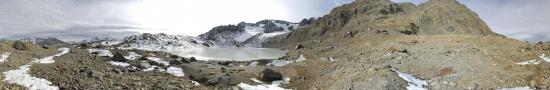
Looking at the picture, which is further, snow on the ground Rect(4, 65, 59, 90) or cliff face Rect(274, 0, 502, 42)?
cliff face Rect(274, 0, 502, 42)

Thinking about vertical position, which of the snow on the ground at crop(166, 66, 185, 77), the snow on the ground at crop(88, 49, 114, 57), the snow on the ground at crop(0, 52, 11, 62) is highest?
the snow on the ground at crop(0, 52, 11, 62)

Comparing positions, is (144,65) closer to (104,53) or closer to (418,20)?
(104,53)

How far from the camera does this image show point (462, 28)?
5645 inches

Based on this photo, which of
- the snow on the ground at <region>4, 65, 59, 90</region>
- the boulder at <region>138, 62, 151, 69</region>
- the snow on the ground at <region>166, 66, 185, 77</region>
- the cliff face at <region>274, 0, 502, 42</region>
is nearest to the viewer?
the snow on the ground at <region>4, 65, 59, 90</region>

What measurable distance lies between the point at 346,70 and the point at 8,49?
79.9 feet

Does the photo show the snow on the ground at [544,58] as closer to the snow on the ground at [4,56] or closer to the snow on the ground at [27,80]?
the snow on the ground at [27,80]

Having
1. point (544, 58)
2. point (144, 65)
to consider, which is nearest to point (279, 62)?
point (144, 65)

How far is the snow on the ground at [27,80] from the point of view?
32.5 meters

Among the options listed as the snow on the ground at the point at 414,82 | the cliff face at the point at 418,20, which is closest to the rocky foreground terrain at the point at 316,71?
the snow on the ground at the point at 414,82

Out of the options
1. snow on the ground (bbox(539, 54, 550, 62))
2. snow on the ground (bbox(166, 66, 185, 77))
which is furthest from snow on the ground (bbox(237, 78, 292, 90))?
snow on the ground (bbox(539, 54, 550, 62))

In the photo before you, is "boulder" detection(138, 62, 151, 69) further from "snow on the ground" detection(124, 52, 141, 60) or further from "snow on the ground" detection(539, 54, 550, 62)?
"snow on the ground" detection(539, 54, 550, 62)

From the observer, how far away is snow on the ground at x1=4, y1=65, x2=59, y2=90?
1278 inches

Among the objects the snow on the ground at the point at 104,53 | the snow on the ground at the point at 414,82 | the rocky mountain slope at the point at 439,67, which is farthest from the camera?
the snow on the ground at the point at 104,53

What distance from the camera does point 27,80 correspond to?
1310 inches
